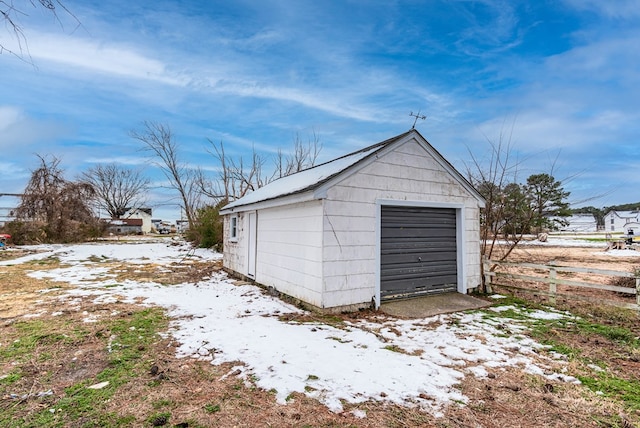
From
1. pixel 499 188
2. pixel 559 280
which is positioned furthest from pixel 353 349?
pixel 499 188

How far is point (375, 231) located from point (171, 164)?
26201 mm

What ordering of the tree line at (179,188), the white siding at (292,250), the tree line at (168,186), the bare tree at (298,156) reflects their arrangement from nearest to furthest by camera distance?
the white siding at (292,250) < the tree line at (179,188) < the tree line at (168,186) < the bare tree at (298,156)

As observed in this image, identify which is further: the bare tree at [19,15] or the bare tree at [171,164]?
the bare tree at [171,164]

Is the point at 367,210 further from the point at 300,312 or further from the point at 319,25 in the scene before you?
the point at 319,25

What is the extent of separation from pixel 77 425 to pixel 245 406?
51.4 inches

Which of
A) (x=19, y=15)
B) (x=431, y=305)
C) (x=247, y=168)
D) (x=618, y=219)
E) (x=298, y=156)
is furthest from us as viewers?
(x=618, y=219)

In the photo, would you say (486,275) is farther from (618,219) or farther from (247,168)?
(618,219)

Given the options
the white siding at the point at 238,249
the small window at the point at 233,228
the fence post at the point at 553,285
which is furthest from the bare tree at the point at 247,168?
the fence post at the point at 553,285

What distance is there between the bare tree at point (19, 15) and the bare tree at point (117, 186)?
50.3 metres

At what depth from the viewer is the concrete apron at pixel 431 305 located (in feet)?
20.3

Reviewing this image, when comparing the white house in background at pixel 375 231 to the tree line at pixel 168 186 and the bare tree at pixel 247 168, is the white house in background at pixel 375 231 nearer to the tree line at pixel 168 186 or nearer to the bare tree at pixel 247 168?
the tree line at pixel 168 186

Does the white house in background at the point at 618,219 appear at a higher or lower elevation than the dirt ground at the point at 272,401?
higher

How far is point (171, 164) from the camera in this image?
28.0m

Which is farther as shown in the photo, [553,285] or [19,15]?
[553,285]
